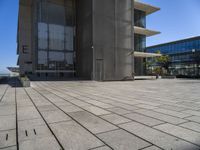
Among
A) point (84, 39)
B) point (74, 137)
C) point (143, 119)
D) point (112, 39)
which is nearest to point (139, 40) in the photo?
point (112, 39)

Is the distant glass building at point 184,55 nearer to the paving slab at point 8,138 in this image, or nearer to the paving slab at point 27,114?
the paving slab at point 27,114

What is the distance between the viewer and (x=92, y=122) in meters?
3.89

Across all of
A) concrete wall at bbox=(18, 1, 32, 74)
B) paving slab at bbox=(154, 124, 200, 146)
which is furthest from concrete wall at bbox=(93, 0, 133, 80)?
concrete wall at bbox=(18, 1, 32, 74)

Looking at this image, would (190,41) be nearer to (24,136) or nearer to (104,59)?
(104,59)

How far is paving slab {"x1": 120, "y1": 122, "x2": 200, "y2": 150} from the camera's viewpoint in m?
2.65

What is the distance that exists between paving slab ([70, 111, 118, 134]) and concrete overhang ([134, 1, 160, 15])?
90.9ft

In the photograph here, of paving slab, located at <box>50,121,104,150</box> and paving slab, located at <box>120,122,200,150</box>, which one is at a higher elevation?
paving slab, located at <box>50,121,104,150</box>

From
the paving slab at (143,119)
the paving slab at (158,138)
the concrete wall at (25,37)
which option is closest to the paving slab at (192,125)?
the paving slab at (143,119)

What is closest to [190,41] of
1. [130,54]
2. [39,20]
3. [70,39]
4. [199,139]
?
[130,54]

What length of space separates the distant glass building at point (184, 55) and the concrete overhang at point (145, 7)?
25865mm

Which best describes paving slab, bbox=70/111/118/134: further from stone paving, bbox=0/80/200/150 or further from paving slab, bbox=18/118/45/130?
paving slab, bbox=18/118/45/130

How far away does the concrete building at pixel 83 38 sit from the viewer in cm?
1977

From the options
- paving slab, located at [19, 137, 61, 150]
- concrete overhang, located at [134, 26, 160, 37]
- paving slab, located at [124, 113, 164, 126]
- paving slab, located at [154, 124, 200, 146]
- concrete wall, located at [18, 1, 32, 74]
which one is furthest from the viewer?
concrete wall, located at [18, 1, 32, 74]

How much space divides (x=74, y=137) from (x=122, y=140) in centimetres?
93
